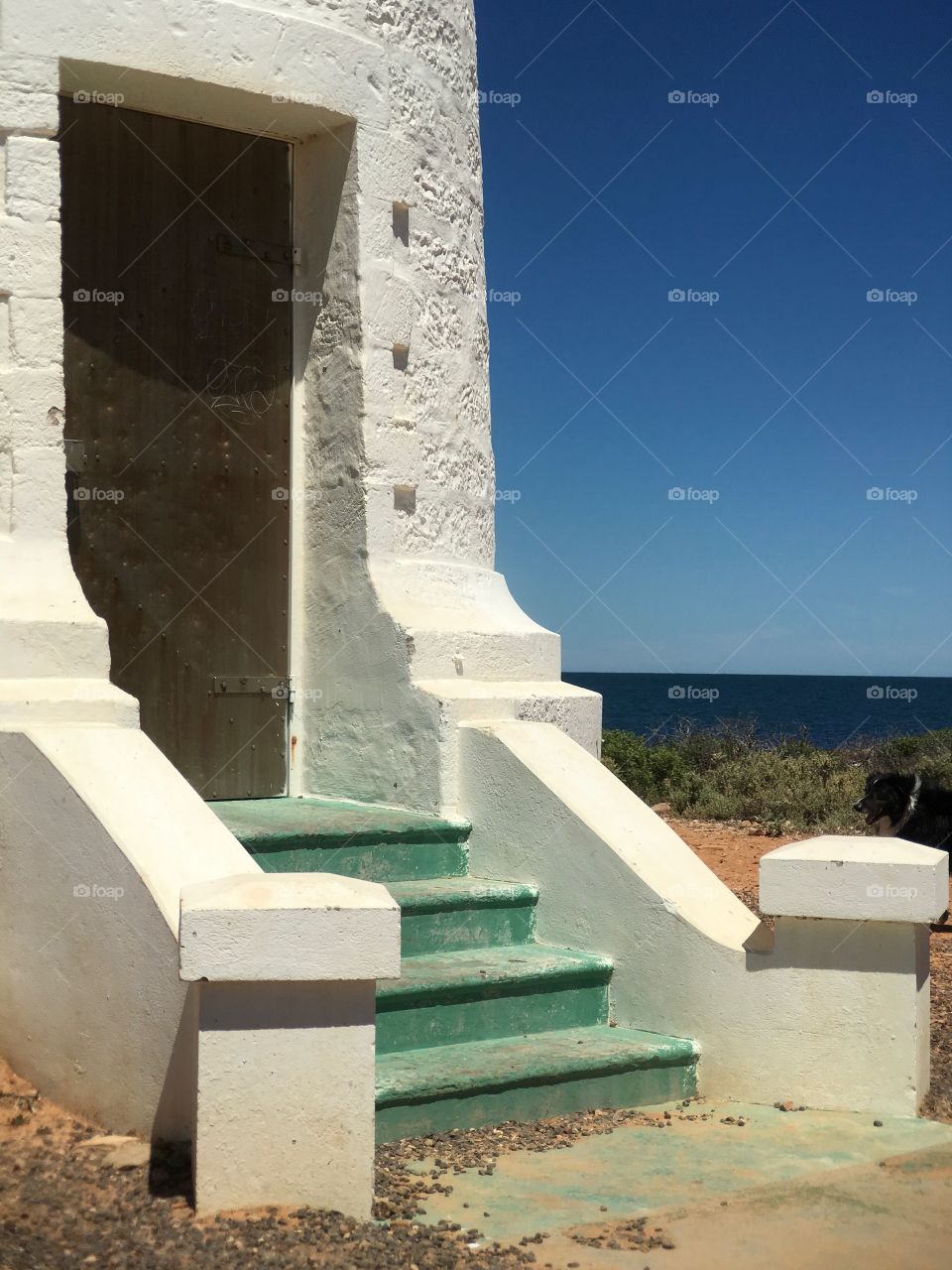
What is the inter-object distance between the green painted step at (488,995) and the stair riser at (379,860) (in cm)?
44

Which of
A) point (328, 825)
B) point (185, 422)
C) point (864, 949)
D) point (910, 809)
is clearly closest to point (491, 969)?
point (328, 825)

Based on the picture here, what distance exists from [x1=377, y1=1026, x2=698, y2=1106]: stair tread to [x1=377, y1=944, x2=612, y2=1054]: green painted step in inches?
2.0

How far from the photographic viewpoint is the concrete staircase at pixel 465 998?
187 inches

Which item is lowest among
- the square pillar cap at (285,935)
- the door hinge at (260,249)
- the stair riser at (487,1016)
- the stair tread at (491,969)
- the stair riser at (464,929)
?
the stair riser at (487,1016)

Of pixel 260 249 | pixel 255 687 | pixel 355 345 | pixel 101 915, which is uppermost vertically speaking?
pixel 260 249

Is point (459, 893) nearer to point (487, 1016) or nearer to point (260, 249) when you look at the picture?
point (487, 1016)

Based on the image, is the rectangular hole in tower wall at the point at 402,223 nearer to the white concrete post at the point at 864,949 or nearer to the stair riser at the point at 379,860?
the stair riser at the point at 379,860

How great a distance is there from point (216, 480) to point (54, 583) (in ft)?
4.16

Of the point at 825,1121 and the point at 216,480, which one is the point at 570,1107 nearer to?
the point at 825,1121

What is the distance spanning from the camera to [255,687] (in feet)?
21.8

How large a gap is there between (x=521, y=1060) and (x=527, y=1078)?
13 cm

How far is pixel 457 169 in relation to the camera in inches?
280

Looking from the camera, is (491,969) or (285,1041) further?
(491,969)

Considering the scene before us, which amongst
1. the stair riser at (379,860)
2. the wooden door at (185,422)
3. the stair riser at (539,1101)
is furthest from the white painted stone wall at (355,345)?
the stair riser at (539,1101)
